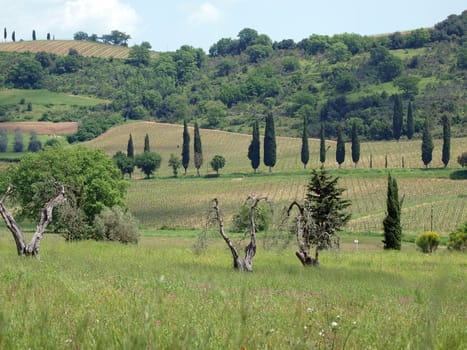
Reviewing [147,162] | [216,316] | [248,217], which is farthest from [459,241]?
[147,162]

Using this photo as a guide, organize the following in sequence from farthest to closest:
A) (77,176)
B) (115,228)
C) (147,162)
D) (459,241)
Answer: (147,162) → (77,176) → (459,241) → (115,228)

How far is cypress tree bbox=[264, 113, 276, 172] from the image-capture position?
414ft

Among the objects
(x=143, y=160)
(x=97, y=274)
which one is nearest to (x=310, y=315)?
(x=97, y=274)

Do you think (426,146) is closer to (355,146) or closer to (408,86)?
(355,146)

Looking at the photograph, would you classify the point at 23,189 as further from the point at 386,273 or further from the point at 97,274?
the point at 97,274

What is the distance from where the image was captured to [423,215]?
8969cm

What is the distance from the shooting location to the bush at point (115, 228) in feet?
168

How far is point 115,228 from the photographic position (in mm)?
51281

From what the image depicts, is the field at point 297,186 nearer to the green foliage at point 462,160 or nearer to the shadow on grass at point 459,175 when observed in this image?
the shadow on grass at point 459,175

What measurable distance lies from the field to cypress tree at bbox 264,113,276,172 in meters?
2.65

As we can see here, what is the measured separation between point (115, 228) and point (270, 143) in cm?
7836

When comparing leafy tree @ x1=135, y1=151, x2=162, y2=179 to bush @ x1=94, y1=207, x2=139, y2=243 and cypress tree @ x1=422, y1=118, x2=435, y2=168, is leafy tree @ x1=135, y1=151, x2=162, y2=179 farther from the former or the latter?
bush @ x1=94, y1=207, x2=139, y2=243

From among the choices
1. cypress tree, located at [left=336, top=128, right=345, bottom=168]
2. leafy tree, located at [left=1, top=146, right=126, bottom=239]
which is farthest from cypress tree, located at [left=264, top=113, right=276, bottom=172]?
leafy tree, located at [left=1, top=146, right=126, bottom=239]

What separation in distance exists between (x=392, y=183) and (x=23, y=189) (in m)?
34.1
